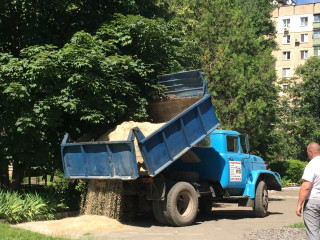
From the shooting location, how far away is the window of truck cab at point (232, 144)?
44.1 ft

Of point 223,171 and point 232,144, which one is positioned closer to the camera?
point 223,171

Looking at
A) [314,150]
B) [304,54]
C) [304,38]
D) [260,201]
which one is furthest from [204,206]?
[304,38]

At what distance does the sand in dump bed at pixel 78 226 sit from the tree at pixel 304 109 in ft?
92.4

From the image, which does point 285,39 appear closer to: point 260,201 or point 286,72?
point 286,72

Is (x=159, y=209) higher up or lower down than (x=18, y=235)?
higher up

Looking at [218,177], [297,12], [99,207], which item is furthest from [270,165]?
[297,12]

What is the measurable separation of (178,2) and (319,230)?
62.0ft

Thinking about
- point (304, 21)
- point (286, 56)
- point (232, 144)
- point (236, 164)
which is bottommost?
point (236, 164)

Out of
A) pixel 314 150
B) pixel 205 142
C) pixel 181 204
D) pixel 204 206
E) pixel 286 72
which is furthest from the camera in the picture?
pixel 286 72

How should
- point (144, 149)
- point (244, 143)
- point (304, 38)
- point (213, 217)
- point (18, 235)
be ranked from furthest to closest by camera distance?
point (304, 38) → point (244, 143) → point (213, 217) → point (144, 149) → point (18, 235)

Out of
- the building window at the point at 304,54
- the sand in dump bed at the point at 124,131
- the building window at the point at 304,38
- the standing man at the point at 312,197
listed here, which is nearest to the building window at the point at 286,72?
the building window at the point at 304,54

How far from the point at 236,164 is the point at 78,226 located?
15.9 ft

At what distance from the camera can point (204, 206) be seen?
1431cm

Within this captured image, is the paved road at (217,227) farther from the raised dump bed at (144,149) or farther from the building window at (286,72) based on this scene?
the building window at (286,72)
